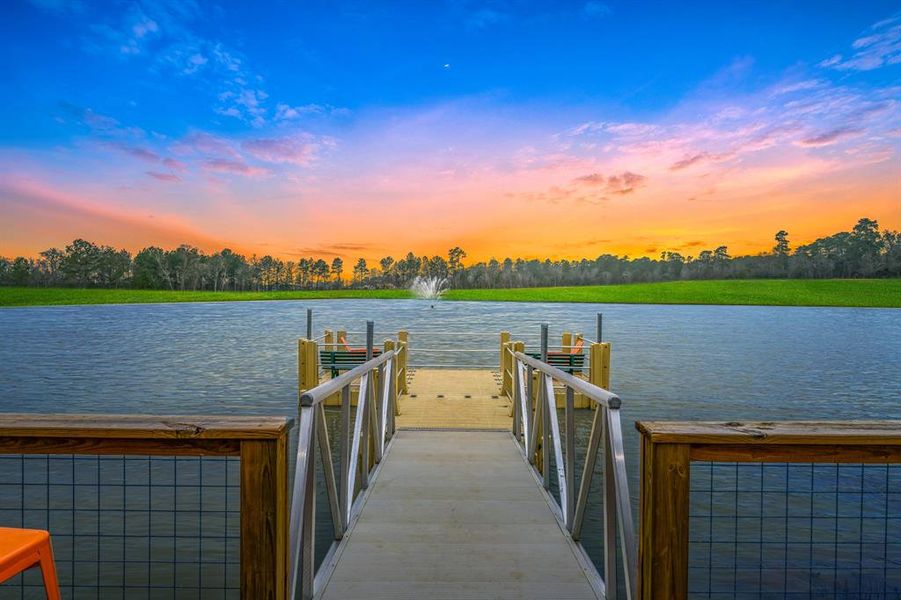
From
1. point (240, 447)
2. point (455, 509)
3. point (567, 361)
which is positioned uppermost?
point (240, 447)

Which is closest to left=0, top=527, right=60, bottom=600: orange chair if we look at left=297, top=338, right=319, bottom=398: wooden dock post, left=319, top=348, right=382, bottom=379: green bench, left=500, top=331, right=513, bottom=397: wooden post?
left=500, top=331, right=513, bottom=397: wooden post

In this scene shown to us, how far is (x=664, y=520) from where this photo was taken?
2115 mm

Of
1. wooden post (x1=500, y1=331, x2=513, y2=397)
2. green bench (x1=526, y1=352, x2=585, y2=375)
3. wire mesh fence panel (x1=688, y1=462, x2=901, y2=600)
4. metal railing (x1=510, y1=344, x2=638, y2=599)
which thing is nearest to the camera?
metal railing (x1=510, y1=344, x2=638, y2=599)

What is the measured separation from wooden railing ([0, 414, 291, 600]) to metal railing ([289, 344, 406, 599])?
0.17 m

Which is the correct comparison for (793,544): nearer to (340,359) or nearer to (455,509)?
(455,509)

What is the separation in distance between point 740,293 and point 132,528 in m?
116

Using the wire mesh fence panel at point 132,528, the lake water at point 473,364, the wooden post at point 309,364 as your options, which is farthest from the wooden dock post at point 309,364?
the wire mesh fence panel at point 132,528

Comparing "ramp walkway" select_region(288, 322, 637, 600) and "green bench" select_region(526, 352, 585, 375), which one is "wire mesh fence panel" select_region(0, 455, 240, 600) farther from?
"green bench" select_region(526, 352, 585, 375)

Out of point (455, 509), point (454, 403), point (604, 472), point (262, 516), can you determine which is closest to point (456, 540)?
point (455, 509)

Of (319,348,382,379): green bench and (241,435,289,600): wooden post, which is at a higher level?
(241,435,289,600): wooden post

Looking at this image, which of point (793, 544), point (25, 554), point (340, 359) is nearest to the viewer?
point (25, 554)

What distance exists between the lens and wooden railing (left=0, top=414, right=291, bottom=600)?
6.99ft

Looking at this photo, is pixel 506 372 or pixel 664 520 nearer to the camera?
pixel 664 520

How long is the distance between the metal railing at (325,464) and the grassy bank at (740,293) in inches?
4133
